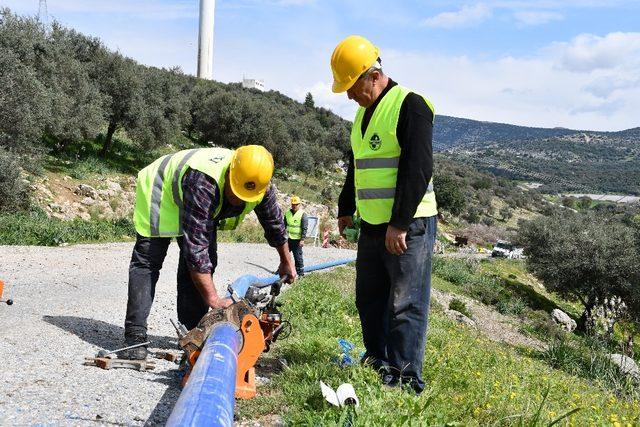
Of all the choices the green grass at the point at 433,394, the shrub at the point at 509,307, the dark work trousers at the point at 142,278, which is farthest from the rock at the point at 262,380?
the shrub at the point at 509,307

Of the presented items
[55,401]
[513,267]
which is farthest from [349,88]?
[513,267]

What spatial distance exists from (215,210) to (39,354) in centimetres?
163

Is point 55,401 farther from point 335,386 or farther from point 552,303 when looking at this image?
point 552,303

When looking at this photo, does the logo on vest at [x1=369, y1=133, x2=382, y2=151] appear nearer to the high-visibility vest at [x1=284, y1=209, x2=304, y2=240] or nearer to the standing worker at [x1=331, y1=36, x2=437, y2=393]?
the standing worker at [x1=331, y1=36, x2=437, y2=393]

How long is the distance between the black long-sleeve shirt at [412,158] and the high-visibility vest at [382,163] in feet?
0.19

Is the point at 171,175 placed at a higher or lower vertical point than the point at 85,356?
higher

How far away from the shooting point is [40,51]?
22.7 meters

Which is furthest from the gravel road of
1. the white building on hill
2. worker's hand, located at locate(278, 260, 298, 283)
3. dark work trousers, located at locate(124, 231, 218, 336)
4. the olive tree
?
the white building on hill

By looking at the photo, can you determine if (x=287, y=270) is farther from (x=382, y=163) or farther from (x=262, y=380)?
(x=382, y=163)

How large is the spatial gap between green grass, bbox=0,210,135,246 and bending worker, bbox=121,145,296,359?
8.15 metres

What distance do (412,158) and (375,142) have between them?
33cm

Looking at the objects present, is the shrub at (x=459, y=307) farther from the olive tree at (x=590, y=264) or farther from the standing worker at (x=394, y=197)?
the olive tree at (x=590, y=264)

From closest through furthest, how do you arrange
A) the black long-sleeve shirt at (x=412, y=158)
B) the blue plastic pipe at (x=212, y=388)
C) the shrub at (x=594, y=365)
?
the blue plastic pipe at (x=212, y=388) → the black long-sleeve shirt at (x=412, y=158) → the shrub at (x=594, y=365)

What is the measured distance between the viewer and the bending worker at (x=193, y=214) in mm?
3688
